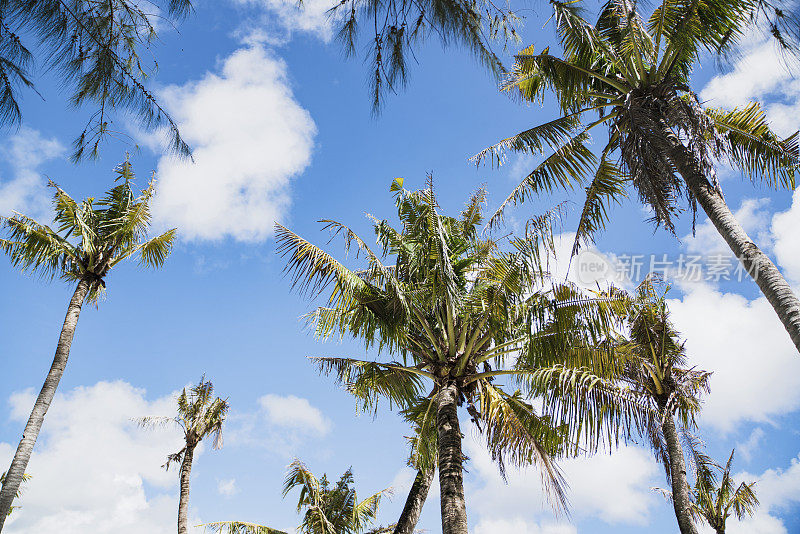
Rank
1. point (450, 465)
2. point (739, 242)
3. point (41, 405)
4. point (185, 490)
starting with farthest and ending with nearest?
point (185, 490)
point (41, 405)
point (450, 465)
point (739, 242)

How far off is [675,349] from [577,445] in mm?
4792

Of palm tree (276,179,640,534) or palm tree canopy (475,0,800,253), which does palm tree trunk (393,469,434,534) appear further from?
palm tree canopy (475,0,800,253)

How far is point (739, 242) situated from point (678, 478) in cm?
606

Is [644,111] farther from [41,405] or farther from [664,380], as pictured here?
[41,405]

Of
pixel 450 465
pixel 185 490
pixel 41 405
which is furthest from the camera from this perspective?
pixel 185 490

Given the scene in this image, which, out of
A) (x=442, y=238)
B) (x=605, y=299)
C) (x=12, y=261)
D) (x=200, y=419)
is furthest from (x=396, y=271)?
(x=200, y=419)

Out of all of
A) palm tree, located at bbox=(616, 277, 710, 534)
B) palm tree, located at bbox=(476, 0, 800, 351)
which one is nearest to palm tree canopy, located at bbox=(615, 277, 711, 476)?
palm tree, located at bbox=(616, 277, 710, 534)

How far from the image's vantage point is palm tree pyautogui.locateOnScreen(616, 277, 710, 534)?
34.4ft

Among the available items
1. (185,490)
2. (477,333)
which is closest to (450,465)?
(477,333)

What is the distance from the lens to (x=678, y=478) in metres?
10.4

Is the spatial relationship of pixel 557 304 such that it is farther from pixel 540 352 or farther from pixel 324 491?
A: pixel 324 491

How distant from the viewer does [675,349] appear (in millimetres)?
11711

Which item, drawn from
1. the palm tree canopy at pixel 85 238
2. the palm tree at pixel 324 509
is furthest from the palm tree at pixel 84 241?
the palm tree at pixel 324 509

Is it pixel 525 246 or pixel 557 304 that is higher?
pixel 525 246
